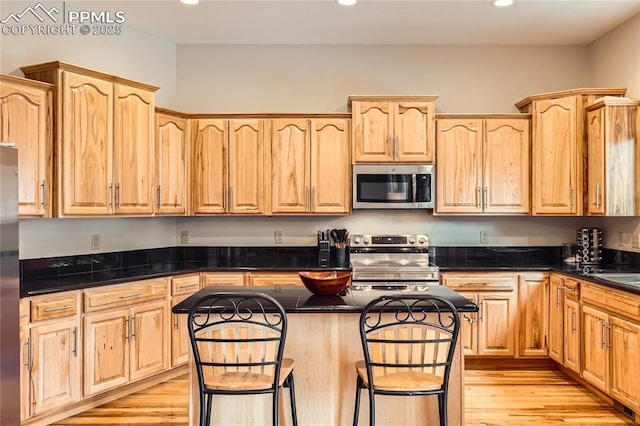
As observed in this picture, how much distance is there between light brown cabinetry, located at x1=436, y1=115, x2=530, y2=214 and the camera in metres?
4.34

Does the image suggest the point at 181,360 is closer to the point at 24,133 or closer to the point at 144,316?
the point at 144,316

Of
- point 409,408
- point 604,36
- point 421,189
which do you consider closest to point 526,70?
point 604,36

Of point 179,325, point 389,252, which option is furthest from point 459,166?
point 179,325

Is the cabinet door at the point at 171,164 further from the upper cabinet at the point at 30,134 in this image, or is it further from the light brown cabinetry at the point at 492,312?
the light brown cabinetry at the point at 492,312

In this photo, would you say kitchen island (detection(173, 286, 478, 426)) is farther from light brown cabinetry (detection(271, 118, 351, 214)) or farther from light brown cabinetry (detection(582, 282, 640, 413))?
light brown cabinetry (detection(271, 118, 351, 214))

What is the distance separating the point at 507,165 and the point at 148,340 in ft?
11.2

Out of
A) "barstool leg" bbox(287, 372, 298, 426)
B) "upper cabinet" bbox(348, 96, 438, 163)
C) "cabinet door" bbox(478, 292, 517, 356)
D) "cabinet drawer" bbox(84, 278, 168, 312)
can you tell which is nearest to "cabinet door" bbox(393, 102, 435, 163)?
"upper cabinet" bbox(348, 96, 438, 163)

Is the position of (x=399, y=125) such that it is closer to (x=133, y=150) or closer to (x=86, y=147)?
(x=133, y=150)

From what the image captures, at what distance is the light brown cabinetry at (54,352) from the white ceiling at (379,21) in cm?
236

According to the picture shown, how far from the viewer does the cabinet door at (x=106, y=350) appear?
10.6 feet

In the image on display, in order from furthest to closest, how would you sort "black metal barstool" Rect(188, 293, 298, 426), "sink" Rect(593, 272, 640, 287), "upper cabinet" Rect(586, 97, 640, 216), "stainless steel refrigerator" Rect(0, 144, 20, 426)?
"upper cabinet" Rect(586, 97, 640, 216) → "sink" Rect(593, 272, 640, 287) → "black metal barstool" Rect(188, 293, 298, 426) → "stainless steel refrigerator" Rect(0, 144, 20, 426)

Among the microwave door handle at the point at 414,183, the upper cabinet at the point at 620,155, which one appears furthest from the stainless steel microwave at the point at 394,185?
the upper cabinet at the point at 620,155

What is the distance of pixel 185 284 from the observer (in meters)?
3.99

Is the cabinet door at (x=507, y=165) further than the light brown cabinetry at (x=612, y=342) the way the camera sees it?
Yes
